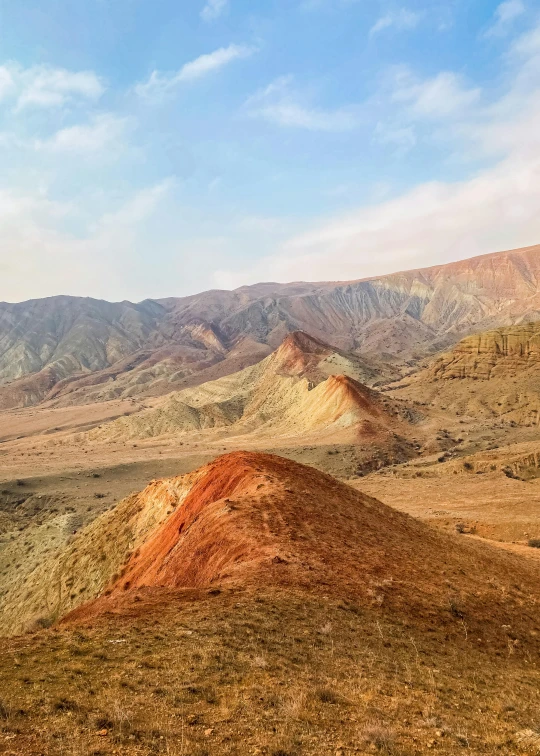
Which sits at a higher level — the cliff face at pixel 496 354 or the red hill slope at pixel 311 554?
the cliff face at pixel 496 354

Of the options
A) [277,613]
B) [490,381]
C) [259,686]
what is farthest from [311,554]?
[490,381]

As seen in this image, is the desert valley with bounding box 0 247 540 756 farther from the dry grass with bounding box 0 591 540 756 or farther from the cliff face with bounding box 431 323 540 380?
the cliff face with bounding box 431 323 540 380

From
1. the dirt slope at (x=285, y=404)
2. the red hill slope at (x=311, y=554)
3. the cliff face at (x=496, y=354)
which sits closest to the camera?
the red hill slope at (x=311, y=554)

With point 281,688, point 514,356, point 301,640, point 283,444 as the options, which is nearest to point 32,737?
point 281,688

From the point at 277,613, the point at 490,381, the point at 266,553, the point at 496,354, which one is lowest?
the point at 490,381

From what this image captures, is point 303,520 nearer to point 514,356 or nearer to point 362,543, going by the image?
point 362,543

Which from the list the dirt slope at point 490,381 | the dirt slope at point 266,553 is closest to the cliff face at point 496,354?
the dirt slope at point 490,381

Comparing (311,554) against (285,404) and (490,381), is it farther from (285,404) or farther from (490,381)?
(490,381)

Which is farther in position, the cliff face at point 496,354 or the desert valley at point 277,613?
the cliff face at point 496,354

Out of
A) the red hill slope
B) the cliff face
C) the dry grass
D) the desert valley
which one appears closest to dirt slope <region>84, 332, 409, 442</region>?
the cliff face

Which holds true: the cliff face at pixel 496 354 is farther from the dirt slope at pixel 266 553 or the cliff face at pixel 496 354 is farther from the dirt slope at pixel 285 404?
the dirt slope at pixel 266 553

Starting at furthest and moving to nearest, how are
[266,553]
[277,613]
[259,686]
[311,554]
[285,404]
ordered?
[285,404] < [311,554] < [266,553] < [277,613] < [259,686]

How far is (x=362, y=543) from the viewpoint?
17766 mm

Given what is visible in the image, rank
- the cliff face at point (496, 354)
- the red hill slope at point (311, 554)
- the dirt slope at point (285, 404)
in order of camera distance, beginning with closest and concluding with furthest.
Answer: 1. the red hill slope at point (311, 554)
2. the dirt slope at point (285, 404)
3. the cliff face at point (496, 354)
